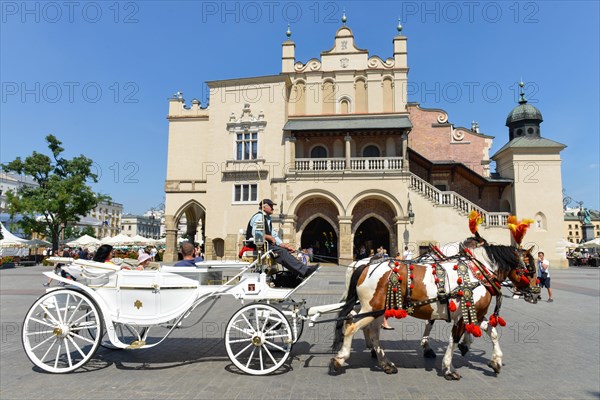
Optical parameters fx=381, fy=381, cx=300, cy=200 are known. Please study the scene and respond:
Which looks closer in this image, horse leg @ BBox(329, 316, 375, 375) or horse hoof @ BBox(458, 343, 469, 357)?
horse leg @ BBox(329, 316, 375, 375)

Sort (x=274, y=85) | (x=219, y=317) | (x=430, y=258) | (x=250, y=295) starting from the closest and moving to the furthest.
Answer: (x=250, y=295)
(x=430, y=258)
(x=219, y=317)
(x=274, y=85)

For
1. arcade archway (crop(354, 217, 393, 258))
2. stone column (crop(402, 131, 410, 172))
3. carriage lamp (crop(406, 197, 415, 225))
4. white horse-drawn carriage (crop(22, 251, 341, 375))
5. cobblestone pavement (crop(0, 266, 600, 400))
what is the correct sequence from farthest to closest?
arcade archway (crop(354, 217, 393, 258)), stone column (crop(402, 131, 410, 172)), carriage lamp (crop(406, 197, 415, 225)), white horse-drawn carriage (crop(22, 251, 341, 375)), cobblestone pavement (crop(0, 266, 600, 400))

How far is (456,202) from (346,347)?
20.6 m

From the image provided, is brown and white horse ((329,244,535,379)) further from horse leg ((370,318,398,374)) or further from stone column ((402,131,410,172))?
stone column ((402,131,410,172))

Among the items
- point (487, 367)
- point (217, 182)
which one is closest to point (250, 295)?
point (487, 367)

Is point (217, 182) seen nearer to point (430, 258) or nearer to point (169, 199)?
point (169, 199)

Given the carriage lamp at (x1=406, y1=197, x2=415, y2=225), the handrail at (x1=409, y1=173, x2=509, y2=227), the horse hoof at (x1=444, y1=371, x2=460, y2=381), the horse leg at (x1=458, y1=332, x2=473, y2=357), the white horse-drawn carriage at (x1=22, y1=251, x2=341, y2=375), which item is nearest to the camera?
the horse hoof at (x1=444, y1=371, x2=460, y2=381)

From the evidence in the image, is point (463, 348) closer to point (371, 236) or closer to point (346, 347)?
point (346, 347)

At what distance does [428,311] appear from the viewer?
17.6ft

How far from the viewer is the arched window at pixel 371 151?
27344 millimetres

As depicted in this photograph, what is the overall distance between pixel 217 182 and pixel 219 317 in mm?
19140

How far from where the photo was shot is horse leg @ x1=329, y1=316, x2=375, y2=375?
16.9 ft

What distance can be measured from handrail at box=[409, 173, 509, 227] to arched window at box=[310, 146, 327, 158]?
263 inches

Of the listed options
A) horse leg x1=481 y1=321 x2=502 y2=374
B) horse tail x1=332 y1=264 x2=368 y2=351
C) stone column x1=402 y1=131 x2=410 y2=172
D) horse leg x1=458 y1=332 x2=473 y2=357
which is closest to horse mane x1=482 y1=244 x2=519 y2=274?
horse leg x1=481 y1=321 x2=502 y2=374
